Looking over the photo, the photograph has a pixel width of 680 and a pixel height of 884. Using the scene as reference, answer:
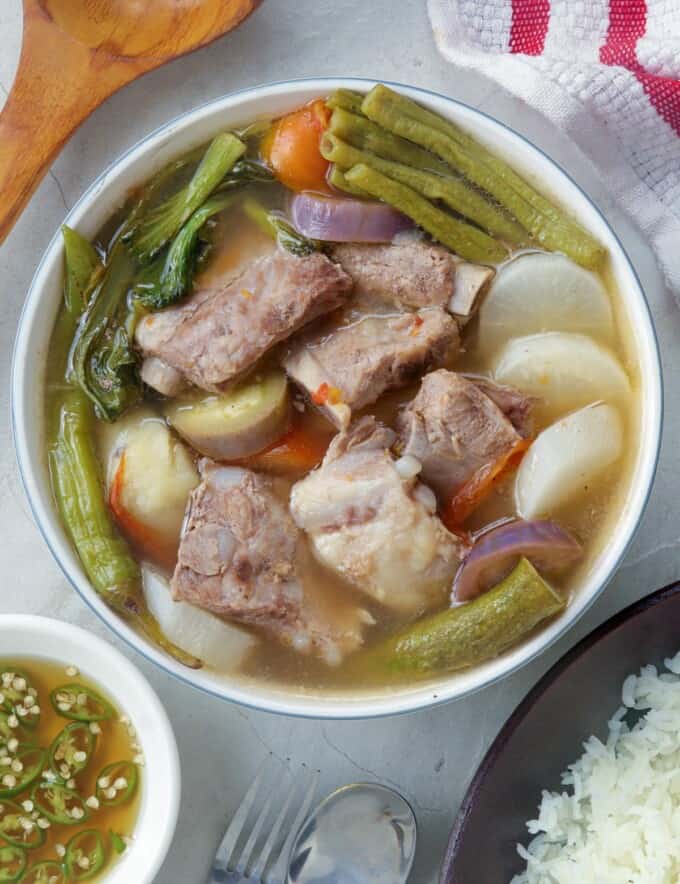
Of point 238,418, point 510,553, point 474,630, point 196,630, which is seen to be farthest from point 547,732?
point 238,418

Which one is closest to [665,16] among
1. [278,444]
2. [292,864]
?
[278,444]

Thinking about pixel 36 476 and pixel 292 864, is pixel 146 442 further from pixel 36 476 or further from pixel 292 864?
pixel 292 864

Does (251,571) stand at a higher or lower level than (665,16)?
lower

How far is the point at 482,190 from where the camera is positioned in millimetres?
3105

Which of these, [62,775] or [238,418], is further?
[62,775]

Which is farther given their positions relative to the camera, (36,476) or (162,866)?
(162,866)

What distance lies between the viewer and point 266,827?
11.4 ft

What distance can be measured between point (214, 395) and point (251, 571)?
48cm

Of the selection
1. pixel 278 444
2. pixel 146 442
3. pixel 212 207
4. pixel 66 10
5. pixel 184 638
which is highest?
pixel 66 10

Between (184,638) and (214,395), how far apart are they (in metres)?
0.65

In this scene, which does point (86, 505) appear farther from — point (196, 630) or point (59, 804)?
point (59, 804)

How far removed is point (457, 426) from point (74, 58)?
1.54m

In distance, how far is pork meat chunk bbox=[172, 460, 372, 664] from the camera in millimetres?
2957

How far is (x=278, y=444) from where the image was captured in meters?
3.13
